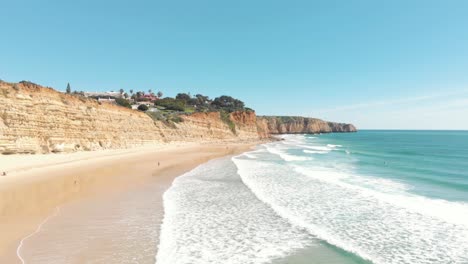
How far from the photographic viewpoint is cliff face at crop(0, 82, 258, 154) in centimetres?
2498

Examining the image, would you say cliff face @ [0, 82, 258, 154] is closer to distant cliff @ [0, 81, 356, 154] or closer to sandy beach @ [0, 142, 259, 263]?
distant cliff @ [0, 81, 356, 154]

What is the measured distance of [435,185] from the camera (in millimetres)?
18703

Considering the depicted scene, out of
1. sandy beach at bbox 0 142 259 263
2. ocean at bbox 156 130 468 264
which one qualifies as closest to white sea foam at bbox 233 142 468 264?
ocean at bbox 156 130 468 264

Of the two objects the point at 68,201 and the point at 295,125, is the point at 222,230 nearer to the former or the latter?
the point at 68,201

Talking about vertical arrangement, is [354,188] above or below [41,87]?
below

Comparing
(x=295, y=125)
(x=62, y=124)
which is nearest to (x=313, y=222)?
(x=62, y=124)

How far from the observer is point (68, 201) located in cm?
1315

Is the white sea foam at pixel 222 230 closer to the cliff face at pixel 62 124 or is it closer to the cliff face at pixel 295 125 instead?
the cliff face at pixel 62 124

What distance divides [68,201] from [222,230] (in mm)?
7280

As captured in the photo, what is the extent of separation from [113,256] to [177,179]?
12.6m

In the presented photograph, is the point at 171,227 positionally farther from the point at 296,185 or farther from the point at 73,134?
the point at 73,134

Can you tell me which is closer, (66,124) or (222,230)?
(222,230)

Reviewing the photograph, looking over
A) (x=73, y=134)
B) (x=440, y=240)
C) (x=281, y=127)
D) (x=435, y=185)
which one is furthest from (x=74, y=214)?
(x=281, y=127)

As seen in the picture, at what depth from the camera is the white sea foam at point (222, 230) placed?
25.7 feet
